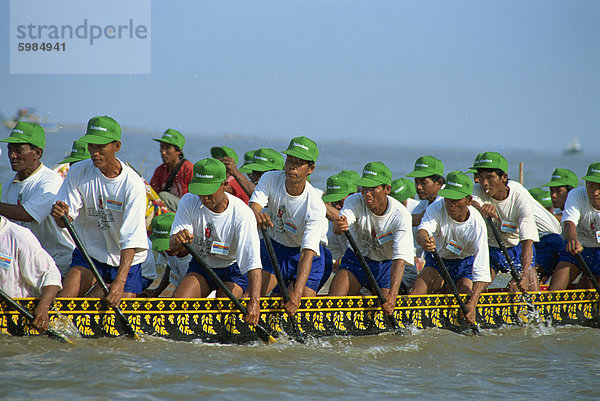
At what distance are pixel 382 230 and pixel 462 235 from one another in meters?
0.80

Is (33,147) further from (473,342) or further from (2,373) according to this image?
(473,342)

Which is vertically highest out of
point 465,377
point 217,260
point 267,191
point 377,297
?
point 267,191

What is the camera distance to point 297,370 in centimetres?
562

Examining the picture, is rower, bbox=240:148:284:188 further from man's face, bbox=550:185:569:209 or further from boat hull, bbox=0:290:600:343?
man's face, bbox=550:185:569:209

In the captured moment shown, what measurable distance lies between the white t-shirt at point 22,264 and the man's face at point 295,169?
2128 millimetres

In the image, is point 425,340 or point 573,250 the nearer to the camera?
point 425,340

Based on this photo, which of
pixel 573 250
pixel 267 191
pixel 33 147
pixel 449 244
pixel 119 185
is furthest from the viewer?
pixel 573 250

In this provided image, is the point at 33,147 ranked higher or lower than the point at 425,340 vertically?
higher

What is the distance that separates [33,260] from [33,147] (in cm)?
129

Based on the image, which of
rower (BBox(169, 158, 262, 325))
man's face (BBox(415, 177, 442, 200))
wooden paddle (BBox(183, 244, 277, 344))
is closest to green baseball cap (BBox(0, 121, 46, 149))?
rower (BBox(169, 158, 262, 325))

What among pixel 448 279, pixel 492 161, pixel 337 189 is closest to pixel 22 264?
pixel 337 189

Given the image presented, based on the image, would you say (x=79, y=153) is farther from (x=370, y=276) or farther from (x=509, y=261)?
(x=509, y=261)

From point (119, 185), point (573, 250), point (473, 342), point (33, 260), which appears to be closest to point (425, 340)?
point (473, 342)

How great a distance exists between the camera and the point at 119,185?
5.55 m
